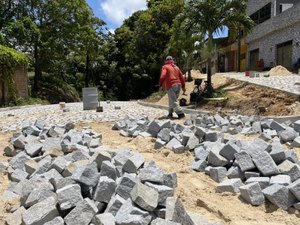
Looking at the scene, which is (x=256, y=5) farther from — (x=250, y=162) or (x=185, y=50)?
(x=250, y=162)

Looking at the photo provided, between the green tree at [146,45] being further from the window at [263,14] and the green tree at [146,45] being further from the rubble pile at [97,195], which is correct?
the rubble pile at [97,195]

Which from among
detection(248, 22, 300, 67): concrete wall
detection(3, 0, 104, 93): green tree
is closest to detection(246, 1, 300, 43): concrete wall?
detection(248, 22, 300, 67): concrete wall

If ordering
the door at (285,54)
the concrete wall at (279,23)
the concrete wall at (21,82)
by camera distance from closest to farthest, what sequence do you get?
the concrete wall at (21,82), the concrete wall at (279,23), the door at (285,54)

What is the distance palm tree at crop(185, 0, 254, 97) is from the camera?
15.5 metres

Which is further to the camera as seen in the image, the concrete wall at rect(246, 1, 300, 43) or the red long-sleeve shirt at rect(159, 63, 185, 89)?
the concrete wall at rect(246, 1, 300, 43)

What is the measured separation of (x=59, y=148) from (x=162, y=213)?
3.23 meters

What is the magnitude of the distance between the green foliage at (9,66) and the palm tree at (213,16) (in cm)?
975

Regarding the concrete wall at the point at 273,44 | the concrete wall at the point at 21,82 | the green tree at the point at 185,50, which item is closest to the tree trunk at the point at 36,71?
the concrete wall at the point at 21,82

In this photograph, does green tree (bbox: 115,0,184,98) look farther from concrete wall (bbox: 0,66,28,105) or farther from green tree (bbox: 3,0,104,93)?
concrete wall (bbox: 0,66,28,105)

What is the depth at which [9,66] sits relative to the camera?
19.5m

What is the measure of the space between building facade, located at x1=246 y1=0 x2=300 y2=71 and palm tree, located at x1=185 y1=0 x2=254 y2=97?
923 cm

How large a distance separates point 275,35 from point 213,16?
14.1 m

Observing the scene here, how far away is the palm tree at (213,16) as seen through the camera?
1547 cm

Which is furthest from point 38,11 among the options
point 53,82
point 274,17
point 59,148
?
point 59,148
